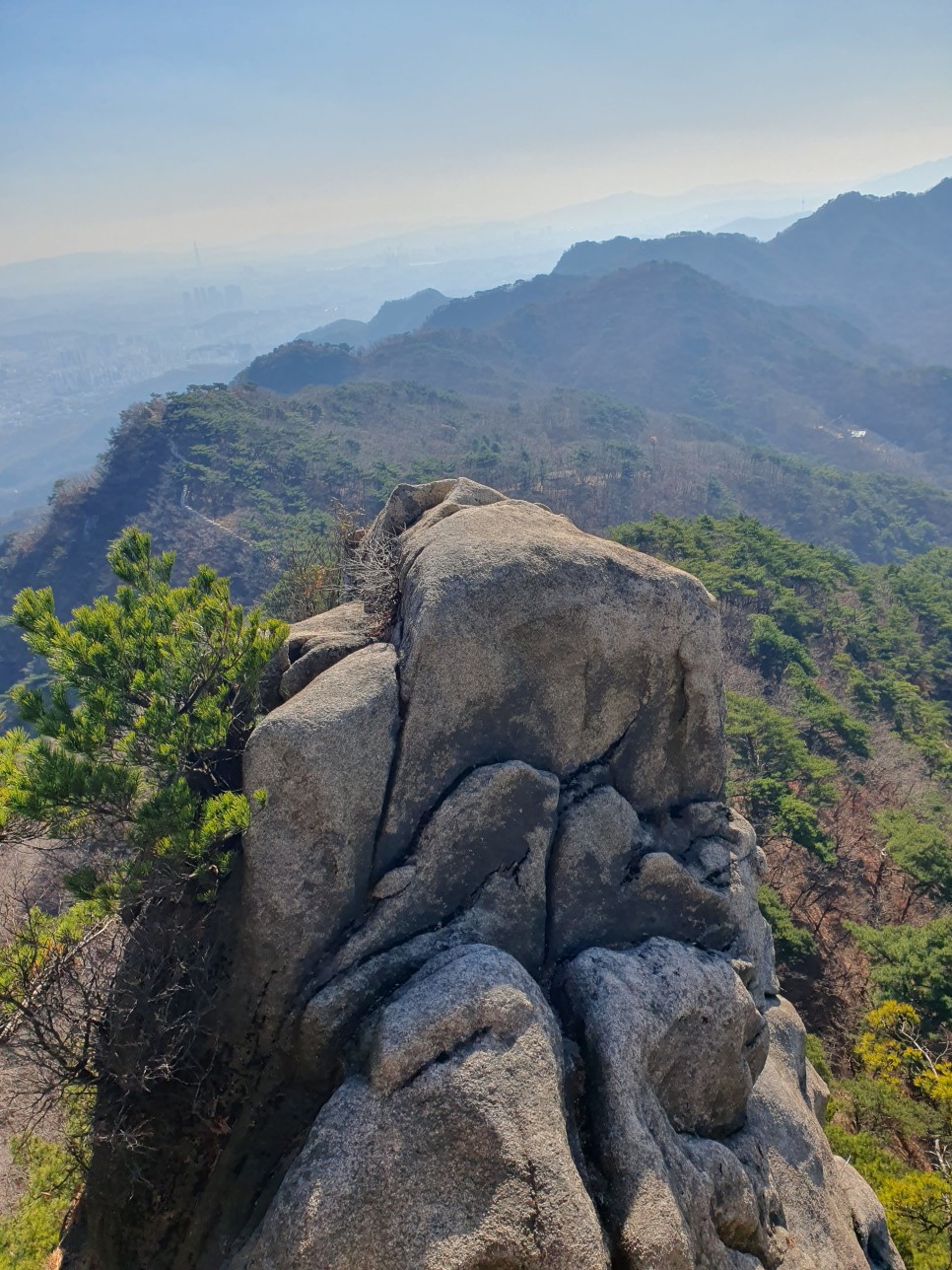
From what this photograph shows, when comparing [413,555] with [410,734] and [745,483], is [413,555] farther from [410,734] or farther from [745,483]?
[745,483]

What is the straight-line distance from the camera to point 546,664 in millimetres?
11578

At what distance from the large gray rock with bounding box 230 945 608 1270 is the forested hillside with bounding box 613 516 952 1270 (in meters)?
10.9

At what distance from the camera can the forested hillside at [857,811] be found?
18.1 m

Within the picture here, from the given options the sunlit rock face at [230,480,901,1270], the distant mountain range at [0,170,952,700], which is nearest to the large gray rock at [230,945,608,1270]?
the sunlit rock face at [230,480,901,1270]

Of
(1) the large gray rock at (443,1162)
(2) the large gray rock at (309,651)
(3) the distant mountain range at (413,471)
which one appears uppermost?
(2) the large gray rock at (309,651)

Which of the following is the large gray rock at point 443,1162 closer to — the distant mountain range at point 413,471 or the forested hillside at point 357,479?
the distant mountain range at point 413,471

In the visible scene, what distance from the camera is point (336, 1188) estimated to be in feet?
24.4

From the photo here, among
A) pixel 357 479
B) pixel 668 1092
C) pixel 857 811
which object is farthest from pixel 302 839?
pixel 357 479

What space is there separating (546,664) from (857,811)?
3033 centimetres

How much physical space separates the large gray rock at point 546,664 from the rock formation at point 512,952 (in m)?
0.04

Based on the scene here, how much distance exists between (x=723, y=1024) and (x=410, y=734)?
19.9 feet

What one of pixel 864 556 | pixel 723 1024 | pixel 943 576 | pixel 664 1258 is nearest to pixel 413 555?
pixel 723 1024

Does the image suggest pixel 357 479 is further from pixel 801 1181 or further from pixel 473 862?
pixel 801 1181

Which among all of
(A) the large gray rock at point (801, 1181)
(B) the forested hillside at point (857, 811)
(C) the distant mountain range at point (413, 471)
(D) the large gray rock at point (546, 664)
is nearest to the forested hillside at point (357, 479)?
(C) the distant mountain range at point (413, 471)
